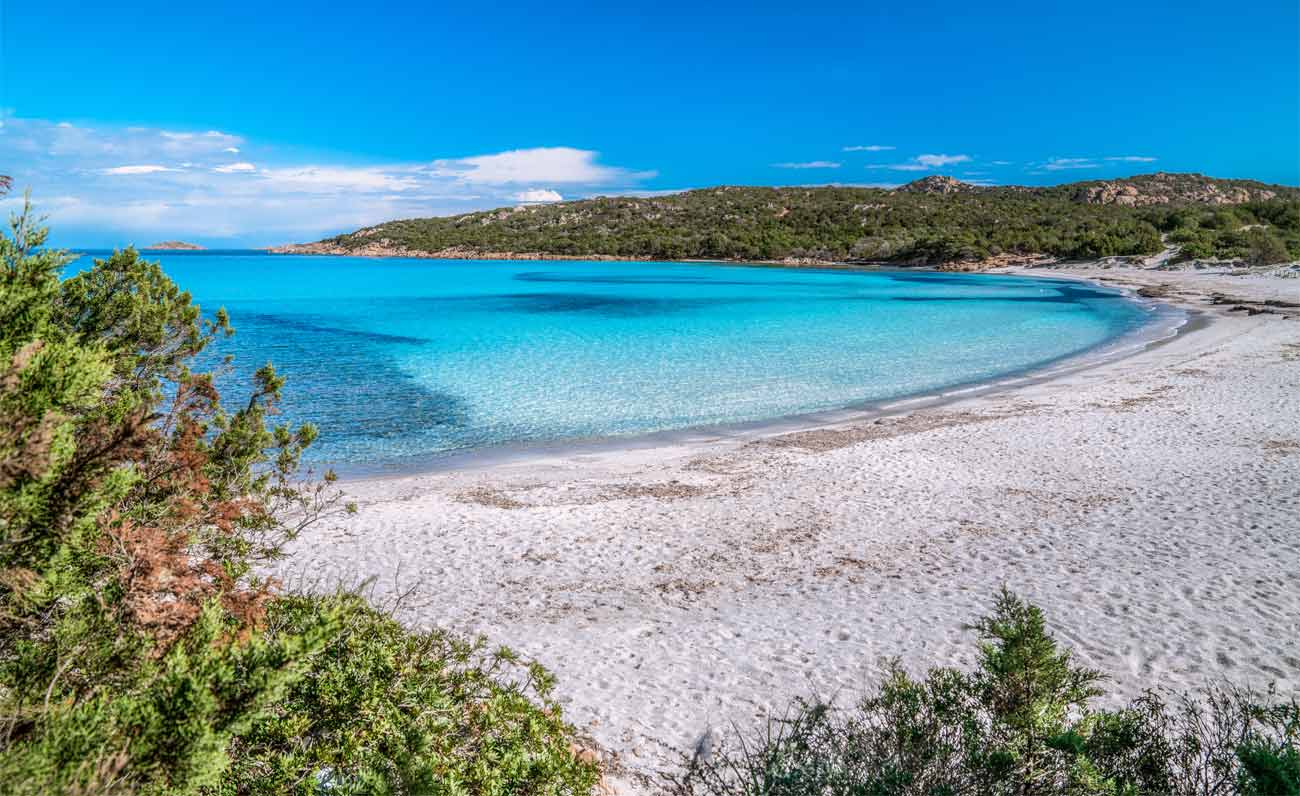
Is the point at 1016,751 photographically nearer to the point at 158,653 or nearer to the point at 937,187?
the point at 158,653

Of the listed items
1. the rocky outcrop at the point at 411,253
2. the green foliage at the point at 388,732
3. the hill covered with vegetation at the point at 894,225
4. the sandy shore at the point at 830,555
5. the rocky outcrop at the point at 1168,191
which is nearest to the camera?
the green foliage at the point at 388,732

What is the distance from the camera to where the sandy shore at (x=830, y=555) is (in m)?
5.70

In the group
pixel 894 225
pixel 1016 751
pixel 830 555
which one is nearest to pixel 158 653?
pixel 1016 751

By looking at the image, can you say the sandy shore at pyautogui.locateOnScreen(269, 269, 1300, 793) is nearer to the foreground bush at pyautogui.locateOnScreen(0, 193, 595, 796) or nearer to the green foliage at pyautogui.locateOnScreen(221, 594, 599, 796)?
the green foliage at pyautogui.locateOnScreen(221, 594, 599, 796)

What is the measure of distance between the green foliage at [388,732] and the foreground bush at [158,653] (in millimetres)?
12

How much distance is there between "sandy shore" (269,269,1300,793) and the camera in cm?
570

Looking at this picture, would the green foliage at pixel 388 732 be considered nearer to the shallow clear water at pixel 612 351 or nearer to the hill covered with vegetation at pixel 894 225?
the shallow clear water at pixel 612 351

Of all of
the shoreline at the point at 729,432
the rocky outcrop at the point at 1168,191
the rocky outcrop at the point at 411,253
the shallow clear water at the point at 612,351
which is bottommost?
the shoreline at the point at 729,432

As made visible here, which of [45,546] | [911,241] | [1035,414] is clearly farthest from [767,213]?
[45,546]

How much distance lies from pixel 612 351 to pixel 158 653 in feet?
77.0

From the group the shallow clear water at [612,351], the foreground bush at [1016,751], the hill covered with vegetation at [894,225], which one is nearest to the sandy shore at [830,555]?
the foreground bush at [1016,751]

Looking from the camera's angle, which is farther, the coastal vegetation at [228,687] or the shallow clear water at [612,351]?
the shallow clear water at [612,351]

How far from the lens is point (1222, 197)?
312 ft

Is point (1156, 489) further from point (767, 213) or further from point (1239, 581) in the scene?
point (767, 213)
